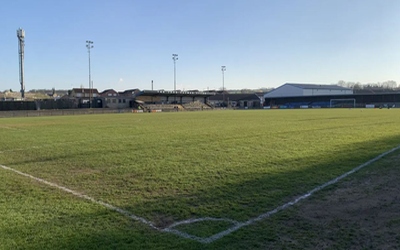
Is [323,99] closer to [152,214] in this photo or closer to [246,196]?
[246,196]

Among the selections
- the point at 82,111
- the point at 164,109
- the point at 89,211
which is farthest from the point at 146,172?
the point at 164,109

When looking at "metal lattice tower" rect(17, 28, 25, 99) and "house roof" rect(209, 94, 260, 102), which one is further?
"house roof" rect(209, 94, 260, 102)

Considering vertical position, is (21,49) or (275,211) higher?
(21,49)

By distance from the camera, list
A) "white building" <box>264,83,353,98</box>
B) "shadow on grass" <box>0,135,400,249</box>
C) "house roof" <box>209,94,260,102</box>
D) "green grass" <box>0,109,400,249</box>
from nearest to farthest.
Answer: "shadow on grass" <box>0,135,400,249</box>, "green grass" <box>0,109,400,249</box>, "white building" <box>264,83,353,98</box>, "house roof" <box>209,94,260,102</box>

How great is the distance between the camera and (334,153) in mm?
10445

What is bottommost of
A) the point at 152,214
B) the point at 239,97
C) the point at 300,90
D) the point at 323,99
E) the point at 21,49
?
the point at 152,214

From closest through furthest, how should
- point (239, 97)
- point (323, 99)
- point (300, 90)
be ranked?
1. point (323, 99)
2. point (300, 90)
3. point (239, 97)

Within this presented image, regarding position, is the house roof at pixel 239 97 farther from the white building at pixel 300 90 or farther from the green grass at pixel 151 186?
the green grass at pixel 151 186

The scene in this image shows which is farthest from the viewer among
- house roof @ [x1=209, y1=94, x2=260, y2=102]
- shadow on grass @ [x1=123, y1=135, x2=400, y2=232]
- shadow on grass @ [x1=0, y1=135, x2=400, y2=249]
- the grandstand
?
house roof @ [x1=209, y1=94, x2=260, y2=102]

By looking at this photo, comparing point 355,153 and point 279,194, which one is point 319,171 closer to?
point 279,194

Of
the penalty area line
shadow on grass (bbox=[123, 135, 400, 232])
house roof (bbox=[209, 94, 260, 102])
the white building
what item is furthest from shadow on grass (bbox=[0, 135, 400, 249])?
the white building

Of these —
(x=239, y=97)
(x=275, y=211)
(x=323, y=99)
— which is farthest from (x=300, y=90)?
(x=275, y=211)

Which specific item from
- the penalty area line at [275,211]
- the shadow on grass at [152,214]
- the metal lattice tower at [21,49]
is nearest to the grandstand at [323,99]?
the metal lattice tower at [21,49]

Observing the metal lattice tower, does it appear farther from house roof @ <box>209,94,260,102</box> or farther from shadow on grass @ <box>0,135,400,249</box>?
shadow on grass @ <box>0,135,400,249</box>
